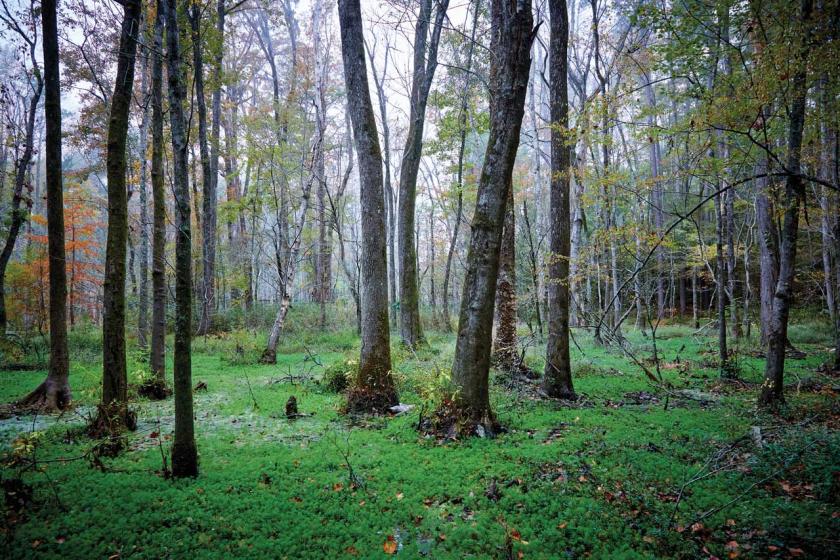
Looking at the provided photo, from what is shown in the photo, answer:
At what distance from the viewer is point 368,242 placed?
6.46 metres

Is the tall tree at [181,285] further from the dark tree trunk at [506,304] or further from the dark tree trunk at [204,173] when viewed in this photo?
the dark tree trunk at [204,173]

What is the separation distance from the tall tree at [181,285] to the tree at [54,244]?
3.82m

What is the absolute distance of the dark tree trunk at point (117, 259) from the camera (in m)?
4.76

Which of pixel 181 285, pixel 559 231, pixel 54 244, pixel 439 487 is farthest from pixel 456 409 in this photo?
pixel 54 244

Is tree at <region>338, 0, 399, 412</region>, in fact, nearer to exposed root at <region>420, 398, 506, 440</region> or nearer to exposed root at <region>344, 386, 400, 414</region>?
exposed root at <region>344, 386, 400, 414</region>

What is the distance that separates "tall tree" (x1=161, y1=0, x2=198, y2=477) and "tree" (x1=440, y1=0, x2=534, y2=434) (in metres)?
2.97

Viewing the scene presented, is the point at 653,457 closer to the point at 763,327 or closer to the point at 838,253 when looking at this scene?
the point at 838,253

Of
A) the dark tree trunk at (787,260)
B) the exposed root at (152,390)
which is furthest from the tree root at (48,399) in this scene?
the dark tree trunk at (787,260)

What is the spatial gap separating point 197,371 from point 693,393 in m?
10.8

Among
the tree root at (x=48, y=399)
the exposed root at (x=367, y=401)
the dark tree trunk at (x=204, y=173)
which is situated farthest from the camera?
the dark tree trunk at (x=204, y=173)

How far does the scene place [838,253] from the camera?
7.72 m

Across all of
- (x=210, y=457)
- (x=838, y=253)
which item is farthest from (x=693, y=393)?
(x=210, y=457)

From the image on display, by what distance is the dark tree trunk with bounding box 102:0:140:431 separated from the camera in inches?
187

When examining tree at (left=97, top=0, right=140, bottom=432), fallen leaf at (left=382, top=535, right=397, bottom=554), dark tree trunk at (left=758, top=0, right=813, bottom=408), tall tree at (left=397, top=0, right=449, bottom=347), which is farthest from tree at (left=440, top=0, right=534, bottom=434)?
tall tree at (left=397, top=0, right=449, bottom=347)
